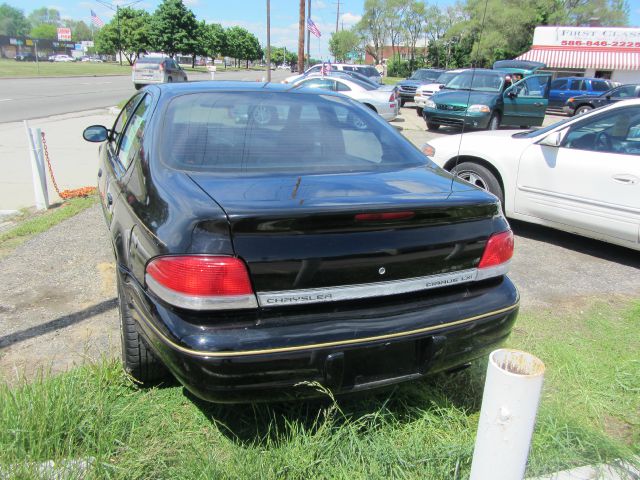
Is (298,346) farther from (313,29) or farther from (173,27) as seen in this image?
(173,27)

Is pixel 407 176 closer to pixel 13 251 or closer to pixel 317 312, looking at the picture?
pixel 317 312

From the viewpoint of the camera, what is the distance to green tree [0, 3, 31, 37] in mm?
144000

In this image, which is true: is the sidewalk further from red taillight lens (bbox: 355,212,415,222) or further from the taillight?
red taillight lens (bbox: 355,212,415,222)

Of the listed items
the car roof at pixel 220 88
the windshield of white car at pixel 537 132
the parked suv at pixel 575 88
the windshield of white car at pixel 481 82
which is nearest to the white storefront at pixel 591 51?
the parked suv at pixel 575 88

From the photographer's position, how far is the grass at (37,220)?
5.11m

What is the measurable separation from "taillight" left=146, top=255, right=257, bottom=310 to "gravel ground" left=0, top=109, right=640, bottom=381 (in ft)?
3.98

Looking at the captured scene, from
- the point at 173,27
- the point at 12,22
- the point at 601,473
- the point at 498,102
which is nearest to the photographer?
the point at 601,473

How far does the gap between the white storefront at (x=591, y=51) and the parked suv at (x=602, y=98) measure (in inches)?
693

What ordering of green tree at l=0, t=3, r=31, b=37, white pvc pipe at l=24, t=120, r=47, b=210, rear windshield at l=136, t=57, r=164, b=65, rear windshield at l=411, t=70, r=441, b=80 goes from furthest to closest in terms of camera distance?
green tree at l=0, t=3, r=31, b=37, rear windshield at l=136, t=57, r=164, b=65, rear windshield at l=411, t=70, r=441, b=80, white pvc pipe at l=24, t=120, r=47, b=210

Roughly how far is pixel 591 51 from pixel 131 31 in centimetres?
5975

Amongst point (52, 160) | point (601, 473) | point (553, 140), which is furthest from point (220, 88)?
point (52, 160)

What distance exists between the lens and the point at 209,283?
6.47 feet

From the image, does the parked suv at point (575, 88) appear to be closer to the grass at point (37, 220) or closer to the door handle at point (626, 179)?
the door handle at point (626, 179)

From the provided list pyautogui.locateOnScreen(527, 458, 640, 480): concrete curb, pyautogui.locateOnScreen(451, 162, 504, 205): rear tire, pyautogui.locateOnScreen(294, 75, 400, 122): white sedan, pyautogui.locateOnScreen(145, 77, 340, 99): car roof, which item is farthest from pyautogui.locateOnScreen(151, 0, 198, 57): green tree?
pyautogui.locateOnScreen(527, 458, 640, 480): concrete curb
